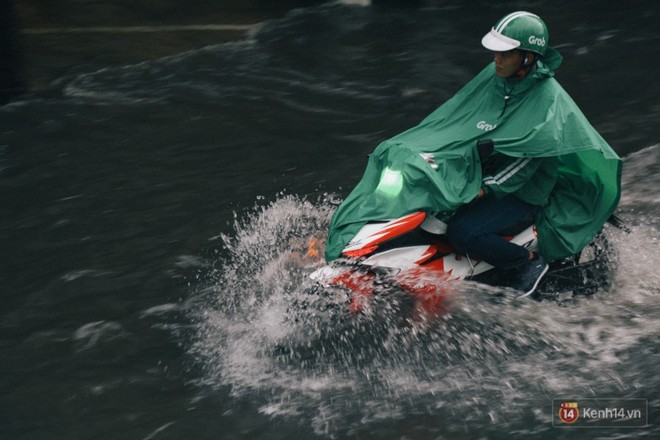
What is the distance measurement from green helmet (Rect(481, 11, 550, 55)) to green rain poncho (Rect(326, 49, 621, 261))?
0.56 ft

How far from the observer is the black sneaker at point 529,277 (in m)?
5.93

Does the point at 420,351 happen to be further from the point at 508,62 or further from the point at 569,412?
the point at 508,62

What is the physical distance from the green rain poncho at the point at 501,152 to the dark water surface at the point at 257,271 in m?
0.57

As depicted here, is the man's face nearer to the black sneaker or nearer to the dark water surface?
the black sneaker

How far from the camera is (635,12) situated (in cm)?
1287

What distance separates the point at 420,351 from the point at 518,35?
1889 mm

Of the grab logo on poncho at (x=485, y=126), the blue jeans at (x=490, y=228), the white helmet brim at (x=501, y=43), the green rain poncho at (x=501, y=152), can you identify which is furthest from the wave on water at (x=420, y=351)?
the white helmet brim at (x=501, y=43)

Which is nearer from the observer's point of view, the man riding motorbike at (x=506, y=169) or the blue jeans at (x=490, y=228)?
the man riding motorbike at (x=506, y=169)

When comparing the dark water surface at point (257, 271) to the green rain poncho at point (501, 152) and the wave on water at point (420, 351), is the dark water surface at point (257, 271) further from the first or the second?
the green rain poncho at point (501, 152)

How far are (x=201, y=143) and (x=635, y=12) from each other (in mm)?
6483

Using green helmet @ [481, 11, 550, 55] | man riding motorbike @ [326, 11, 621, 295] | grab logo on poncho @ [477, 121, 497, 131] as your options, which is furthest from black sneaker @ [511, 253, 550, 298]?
green helmet @ [481, 11, 550, 55]

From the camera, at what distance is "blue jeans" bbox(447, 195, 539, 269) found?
5648 millimetres

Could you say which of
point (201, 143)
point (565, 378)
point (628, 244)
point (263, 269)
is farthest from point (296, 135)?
point (565, 378)

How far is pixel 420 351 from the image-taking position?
5.75m
